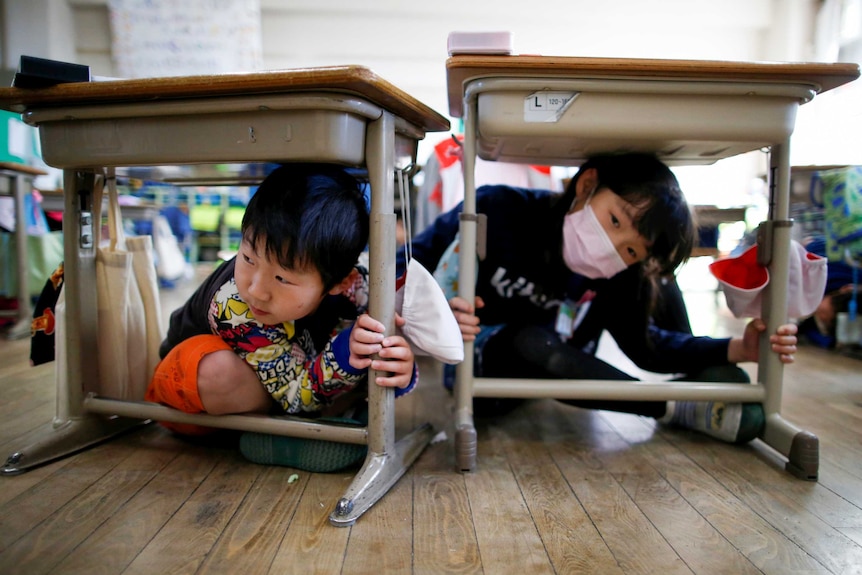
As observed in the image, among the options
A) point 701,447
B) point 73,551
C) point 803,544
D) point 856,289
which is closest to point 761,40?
point 856,289

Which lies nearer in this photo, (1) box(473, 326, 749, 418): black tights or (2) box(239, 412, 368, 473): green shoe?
(2) box(239, 412, 368, 473): green shoe

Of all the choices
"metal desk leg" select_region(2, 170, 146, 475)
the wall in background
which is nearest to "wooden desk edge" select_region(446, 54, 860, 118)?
"metal desk leg" select_region(2, 170, 146, 475)

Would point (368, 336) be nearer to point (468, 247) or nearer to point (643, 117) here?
point (468, 247)

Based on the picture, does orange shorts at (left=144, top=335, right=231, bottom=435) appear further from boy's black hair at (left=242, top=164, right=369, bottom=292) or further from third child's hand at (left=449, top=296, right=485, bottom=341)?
third child's hand at (left=449, top=296, right=485, bottom=341)

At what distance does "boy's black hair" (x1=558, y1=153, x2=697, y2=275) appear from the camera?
1.06 meters

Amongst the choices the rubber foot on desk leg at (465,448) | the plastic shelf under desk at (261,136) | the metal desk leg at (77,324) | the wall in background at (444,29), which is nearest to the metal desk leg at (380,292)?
the plastic shelf under desk at (261,136)

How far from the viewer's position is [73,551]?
2.31 feet

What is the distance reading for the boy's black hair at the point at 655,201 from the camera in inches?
41.8

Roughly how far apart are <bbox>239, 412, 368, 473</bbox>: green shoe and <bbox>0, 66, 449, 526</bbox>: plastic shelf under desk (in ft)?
0.15

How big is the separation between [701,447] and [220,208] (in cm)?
526

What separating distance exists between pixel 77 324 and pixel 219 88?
571 millimetres

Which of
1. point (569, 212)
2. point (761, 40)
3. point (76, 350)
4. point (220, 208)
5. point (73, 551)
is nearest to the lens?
point (73, 551)

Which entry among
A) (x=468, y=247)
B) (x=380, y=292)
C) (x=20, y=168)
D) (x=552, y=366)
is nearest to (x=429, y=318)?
(x=380, y=292)

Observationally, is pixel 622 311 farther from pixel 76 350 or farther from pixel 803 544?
pixel 76 350
